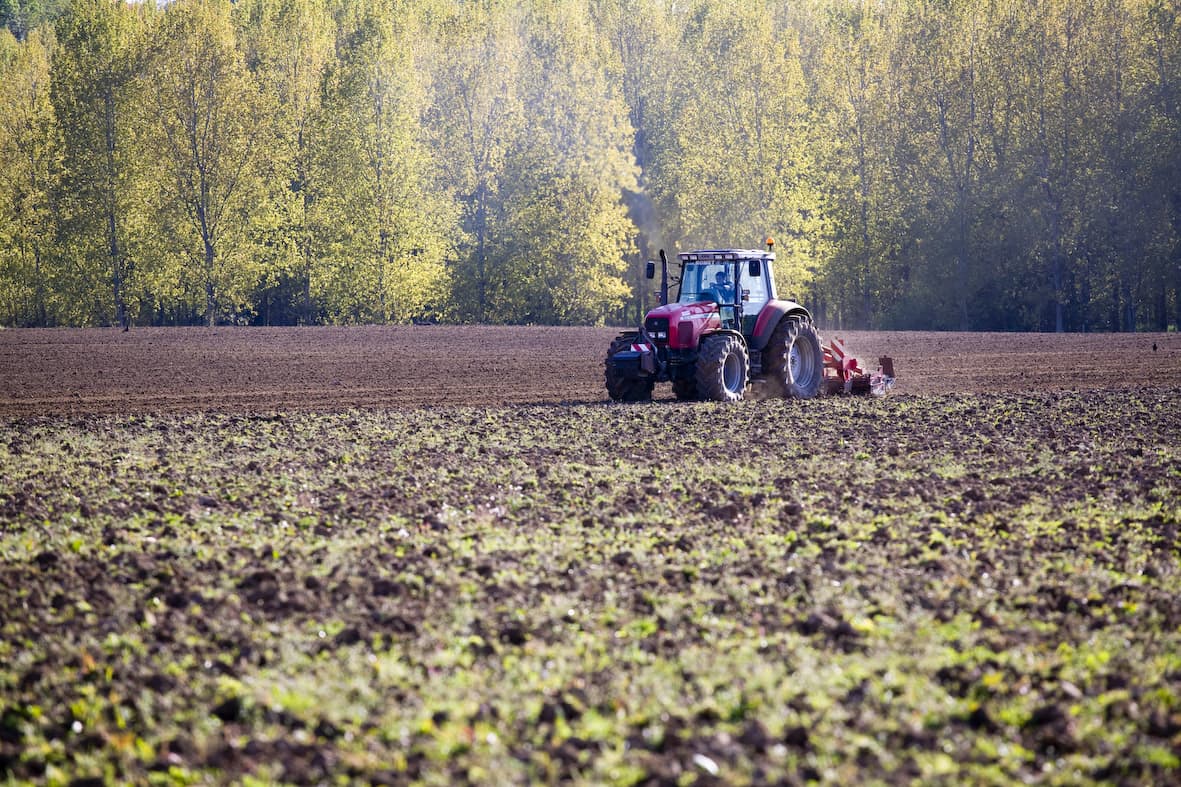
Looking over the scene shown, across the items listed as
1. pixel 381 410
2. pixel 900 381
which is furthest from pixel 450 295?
pixel 381 410

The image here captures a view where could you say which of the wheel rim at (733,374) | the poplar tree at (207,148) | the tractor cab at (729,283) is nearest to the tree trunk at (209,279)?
the poplar tree at (207,148)

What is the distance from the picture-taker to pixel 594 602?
7.79 meters

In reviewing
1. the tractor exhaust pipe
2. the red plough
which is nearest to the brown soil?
the red plough

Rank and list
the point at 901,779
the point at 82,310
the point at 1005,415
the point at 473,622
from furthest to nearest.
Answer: the point at 82,310, the point at 1005,415, the point at 473,622, the point at 901,779

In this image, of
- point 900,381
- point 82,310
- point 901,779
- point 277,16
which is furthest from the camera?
point 277,16

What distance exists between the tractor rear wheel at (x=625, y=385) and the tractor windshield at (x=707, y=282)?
4.51ft

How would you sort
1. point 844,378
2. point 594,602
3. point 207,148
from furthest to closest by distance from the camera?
1. point 207,148
2. point 844,378
3. point 594,602

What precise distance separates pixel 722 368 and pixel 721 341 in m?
0.42

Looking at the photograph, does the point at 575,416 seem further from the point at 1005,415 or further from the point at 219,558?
the point at 219,558

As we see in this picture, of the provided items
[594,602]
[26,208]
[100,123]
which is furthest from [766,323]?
[26,208]

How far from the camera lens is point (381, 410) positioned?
19.5 m

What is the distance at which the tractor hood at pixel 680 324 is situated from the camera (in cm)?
1922

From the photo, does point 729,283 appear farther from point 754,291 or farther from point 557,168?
point 557,168

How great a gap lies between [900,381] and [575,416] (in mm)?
9652
